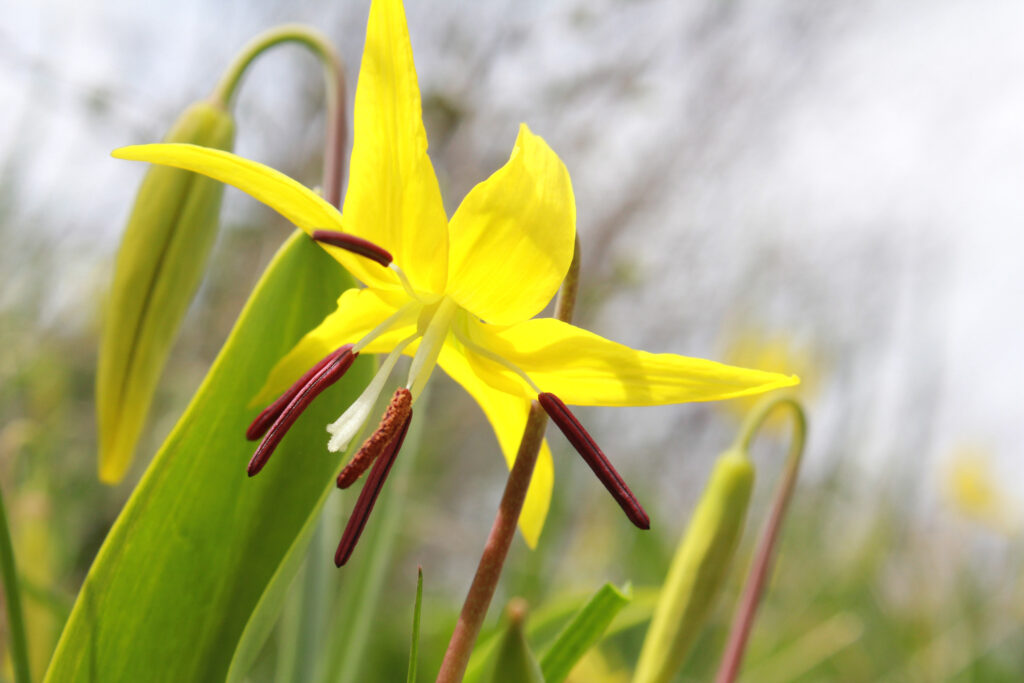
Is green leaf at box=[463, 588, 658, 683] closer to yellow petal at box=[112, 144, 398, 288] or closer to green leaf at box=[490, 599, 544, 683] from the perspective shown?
green leaf at box=[490, 599, 544, 683]

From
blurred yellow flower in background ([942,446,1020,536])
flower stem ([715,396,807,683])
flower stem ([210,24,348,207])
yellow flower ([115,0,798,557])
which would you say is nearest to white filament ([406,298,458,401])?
yellow flower ([115,0,798,557])

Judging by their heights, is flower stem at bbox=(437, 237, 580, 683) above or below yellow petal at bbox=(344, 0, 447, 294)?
below

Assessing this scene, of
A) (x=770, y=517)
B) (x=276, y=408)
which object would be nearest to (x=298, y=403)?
(x=276, y=408)

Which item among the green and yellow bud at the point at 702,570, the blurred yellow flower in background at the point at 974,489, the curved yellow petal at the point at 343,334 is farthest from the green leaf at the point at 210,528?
the blurred yellow flower in background at the point at 974,489

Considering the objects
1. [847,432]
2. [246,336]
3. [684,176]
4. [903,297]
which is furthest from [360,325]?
[684,176]

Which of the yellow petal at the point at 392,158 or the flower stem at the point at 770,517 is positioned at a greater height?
the yellow petal at the point at 392,158

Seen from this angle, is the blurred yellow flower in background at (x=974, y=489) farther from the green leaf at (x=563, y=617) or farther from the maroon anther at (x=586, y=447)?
the maroon anther at (x=586, y=447)
